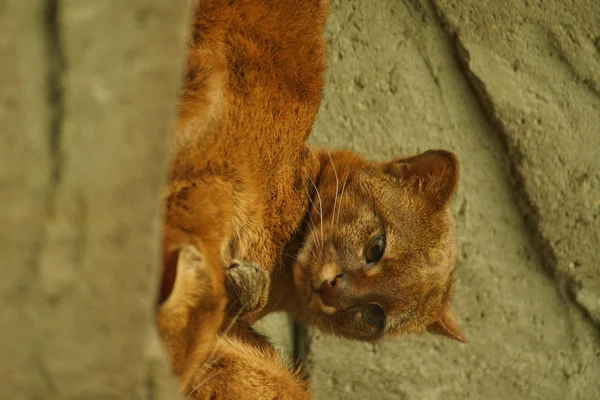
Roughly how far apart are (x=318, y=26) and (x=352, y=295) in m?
1.05

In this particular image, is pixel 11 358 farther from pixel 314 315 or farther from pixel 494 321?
pixel 494 321

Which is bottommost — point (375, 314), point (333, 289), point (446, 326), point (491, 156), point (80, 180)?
point (446, 326)

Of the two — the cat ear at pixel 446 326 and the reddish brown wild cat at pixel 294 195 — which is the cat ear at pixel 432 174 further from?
the cat ear at pixel 446 326

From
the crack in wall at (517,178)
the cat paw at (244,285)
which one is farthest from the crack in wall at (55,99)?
the crack in wall at (517,178)

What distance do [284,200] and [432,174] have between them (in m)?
0.79

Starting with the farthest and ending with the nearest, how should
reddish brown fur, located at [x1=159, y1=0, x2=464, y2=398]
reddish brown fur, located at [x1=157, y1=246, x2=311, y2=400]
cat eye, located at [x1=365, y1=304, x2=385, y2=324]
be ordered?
cat eye, located at [x1=365, y1=304, x2=385, y2=324], reddish brown fur, located at [x1=159, y1=0, x2=464, y2=398], reddish brown fur, located at [x1=157, y1=246, x2=311, y2=400]

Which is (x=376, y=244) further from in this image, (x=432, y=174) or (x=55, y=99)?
(x=55, y=99)

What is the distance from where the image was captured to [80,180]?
1371 millimetres

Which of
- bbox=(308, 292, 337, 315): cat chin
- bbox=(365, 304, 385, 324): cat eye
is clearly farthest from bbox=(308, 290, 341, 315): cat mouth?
bbox=(365, 304, 385, 324): cat eye

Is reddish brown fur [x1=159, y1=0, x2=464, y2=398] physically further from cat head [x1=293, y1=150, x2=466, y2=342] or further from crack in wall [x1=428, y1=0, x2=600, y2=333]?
crack in wall [x1=428, y1=0, x2=600, y2=333]

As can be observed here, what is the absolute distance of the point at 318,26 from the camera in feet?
9.74

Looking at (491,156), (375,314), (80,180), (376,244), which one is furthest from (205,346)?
(491,156)

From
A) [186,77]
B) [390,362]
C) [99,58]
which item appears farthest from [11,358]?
[390,362]

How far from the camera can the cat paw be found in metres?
2.64
